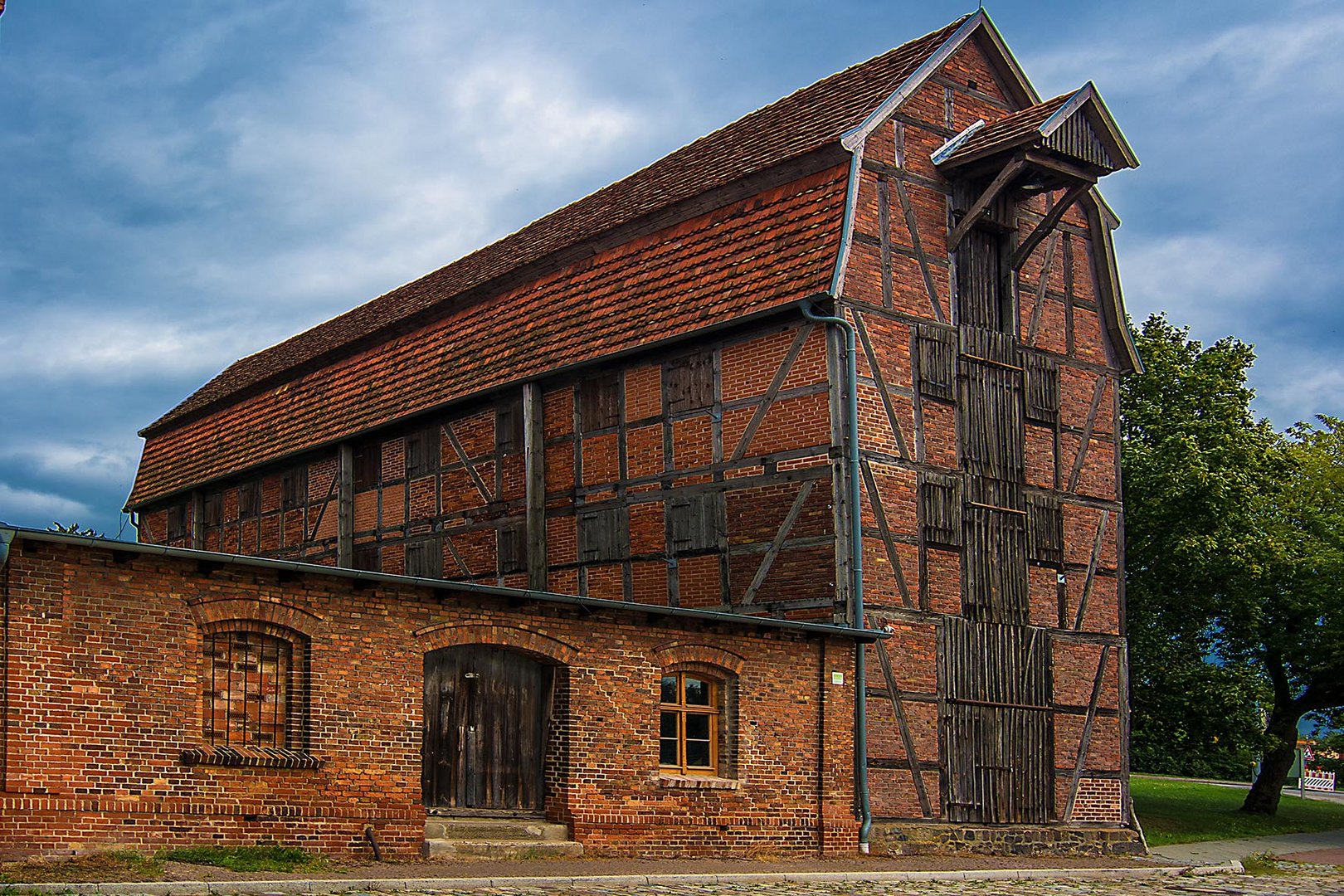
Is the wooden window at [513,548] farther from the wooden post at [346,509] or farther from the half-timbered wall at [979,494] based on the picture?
the half-timbered wall at [979,494]

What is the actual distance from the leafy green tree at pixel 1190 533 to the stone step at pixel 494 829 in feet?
56.8

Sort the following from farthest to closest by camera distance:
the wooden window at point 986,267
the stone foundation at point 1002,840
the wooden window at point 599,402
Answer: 1. the wooden window at point 599,402
2. the wooden window at point 986,267
3. the stone foundation at point 1002,840

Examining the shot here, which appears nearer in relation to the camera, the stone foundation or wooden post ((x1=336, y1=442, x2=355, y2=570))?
the stone foundation

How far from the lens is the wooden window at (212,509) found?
34.8 m

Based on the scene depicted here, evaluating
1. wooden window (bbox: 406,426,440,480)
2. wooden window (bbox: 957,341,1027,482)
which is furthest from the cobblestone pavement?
wooden window (bbox: 406,426,440,480)

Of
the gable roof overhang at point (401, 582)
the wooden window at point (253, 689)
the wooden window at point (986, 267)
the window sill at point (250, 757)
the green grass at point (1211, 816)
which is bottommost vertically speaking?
the green grass at point (1211, 816)

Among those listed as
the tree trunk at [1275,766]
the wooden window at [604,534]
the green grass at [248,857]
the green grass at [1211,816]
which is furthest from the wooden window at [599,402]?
the tree trunk at [1275,766]

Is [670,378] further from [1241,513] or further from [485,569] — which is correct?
[1241,513]

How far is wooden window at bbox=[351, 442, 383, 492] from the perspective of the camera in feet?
95.9

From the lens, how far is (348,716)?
51.2 ft

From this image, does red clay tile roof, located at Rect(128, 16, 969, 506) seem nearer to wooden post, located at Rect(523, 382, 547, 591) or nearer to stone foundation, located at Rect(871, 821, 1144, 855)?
wooden post, located at Rect(523, 382, 547, 591)

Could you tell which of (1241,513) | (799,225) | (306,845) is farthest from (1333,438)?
(306,845)

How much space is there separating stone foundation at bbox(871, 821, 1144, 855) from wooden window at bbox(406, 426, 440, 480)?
11224 mm

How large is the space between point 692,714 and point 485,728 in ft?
9.17
